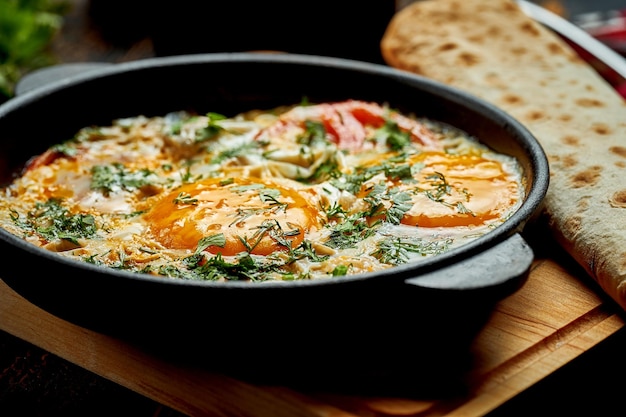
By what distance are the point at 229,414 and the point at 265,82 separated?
6.41 ft

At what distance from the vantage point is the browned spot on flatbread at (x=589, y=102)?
345 cm

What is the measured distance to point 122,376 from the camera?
2361 millimetres

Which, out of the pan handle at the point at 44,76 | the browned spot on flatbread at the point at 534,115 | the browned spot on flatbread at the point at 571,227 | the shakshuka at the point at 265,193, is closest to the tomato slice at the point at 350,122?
the shakshuka at the point at 265,193

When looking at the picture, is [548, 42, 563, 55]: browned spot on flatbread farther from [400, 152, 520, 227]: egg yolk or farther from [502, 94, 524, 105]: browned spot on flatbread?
[400, 152, 520, 227]: egg yolk

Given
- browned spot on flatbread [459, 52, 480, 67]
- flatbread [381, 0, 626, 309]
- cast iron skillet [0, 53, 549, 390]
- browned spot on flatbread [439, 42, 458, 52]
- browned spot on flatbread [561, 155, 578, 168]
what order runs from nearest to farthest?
cast iron skillet [0, 53, 549, 390] → flatbread [381, 0, 626, 309] → browned spot on flatbread [561, 155, 578, 168] → browned spot on flatbread [459, 52, 480, 67] → browned spot on flatbread [439, 42, 458, 52]

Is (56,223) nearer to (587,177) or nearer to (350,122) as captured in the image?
(350,122)

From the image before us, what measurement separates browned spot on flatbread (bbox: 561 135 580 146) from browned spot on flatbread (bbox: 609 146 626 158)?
138 millimetres

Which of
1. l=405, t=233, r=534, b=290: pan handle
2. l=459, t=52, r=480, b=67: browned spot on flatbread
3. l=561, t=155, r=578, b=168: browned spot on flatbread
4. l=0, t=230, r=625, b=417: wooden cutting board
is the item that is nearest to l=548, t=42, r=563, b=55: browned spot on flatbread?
l=459, t=52, r=480, b=67: browned spot on flatbread

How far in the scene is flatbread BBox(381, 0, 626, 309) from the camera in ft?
8.83

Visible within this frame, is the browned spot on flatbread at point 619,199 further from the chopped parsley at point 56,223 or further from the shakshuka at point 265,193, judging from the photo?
the chopped parsley at point 56,223

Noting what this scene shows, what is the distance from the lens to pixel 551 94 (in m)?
3.58

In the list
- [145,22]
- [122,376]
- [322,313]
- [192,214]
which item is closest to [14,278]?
[122,376]

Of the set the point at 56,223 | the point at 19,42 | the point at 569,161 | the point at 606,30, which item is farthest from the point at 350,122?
the point at 19,42

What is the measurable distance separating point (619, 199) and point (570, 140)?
50 centimetres
